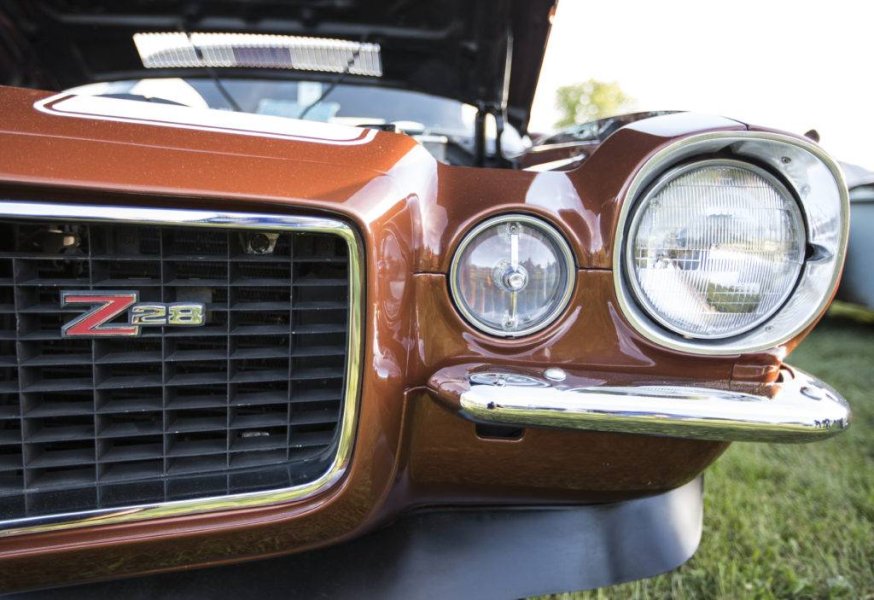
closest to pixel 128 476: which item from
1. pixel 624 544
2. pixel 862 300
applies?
pixel 624 544

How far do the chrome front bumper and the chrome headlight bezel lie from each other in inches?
4.7

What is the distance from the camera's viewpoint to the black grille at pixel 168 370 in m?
1.02

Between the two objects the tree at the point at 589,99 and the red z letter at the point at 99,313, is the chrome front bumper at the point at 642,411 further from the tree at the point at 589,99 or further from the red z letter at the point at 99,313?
the tree at the point at 589,99

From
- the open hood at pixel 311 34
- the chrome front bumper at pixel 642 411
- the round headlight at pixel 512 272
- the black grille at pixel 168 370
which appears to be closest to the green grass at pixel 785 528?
the chrome front bumper at pixel 642 411

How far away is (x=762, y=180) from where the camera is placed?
3.73ft

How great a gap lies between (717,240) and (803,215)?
0.17 metres

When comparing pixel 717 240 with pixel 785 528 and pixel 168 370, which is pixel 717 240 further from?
pixel 785 528

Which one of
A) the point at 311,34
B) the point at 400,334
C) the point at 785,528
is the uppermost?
the point at 311,34

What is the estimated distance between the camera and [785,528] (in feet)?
6.97

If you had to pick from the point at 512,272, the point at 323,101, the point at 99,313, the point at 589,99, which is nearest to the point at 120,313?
the point at 99,313

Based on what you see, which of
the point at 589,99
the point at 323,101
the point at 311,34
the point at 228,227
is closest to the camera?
the point at 228,227

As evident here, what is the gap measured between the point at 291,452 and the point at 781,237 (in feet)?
3.49

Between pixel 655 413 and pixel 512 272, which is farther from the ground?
pixel 512 272

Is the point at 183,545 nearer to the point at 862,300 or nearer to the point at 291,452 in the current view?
the point at 291,452
